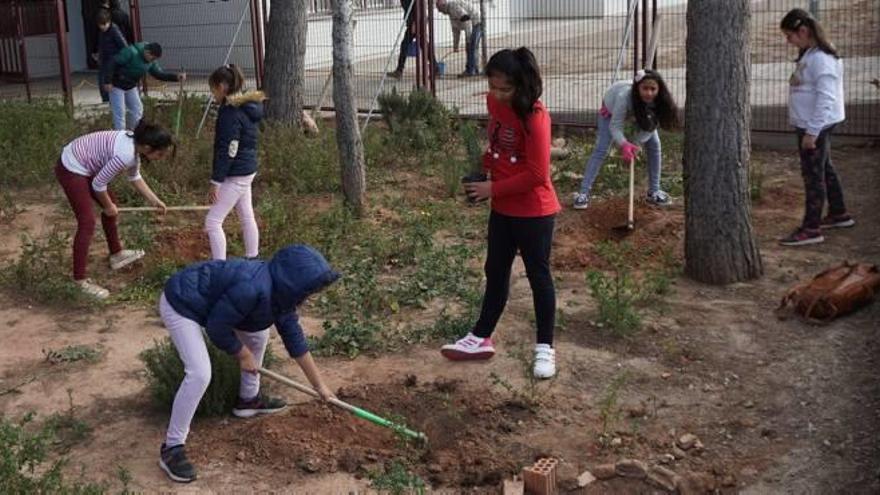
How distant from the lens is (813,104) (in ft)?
23.9

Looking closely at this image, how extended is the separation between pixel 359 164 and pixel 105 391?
357 cm

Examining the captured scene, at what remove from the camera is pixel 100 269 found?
7492mm

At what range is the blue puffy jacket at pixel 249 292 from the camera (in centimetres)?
424

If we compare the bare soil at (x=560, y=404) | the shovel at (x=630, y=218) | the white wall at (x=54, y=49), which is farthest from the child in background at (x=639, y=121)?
the white wall at (x=54, y=49)

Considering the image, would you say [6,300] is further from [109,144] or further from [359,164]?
[359,164]

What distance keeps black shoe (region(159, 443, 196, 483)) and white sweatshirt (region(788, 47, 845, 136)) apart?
4752 millimetres

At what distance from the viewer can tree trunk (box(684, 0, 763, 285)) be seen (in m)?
6.52

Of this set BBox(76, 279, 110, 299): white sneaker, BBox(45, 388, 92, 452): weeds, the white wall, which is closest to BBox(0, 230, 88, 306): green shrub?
BBox(76, 279, 110, 299): white sneaker

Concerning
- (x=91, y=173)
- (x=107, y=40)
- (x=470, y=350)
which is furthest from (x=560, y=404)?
(x=107, y=40)

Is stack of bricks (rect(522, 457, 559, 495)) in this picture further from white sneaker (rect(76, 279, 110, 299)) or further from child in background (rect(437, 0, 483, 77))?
child in background (rect(437, 0, 483, 77))

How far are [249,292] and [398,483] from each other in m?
0.93

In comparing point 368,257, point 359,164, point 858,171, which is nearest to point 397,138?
point 359,164

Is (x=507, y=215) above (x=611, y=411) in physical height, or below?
above

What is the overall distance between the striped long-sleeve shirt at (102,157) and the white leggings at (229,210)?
0.54 metres
